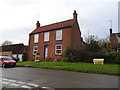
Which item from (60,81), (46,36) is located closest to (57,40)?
(46,36)

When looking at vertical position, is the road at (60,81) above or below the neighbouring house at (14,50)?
below

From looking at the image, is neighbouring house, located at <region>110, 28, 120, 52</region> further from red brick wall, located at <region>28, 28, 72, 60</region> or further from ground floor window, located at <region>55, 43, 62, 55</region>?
ground floor window, located at <region>55, 43, 62, 55</region>

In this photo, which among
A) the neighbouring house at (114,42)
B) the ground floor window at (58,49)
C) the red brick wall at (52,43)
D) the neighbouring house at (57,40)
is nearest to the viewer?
the red brick wall at (52,43)

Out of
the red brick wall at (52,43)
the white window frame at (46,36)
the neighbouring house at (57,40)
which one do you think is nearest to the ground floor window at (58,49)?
the neighbouring house at (57,40)

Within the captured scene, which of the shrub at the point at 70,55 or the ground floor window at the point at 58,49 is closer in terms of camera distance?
the shrub at the point at 70,55

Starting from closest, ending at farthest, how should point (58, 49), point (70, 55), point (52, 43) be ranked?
point (70, 55) → point (58, 49) → point (52, 43)

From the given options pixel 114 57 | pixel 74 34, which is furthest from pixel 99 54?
pixel 74 34

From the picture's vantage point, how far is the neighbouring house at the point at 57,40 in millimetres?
24125

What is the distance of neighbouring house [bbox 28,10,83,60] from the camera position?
24125 mm

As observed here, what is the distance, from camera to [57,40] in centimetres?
2539

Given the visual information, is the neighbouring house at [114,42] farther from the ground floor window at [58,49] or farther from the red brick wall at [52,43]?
the ground floor window at [58,49]

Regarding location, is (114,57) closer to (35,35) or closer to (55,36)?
(55,36)

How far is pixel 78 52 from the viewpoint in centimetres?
2097

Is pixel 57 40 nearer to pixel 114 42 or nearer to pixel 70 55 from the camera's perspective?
pixel 70 55
